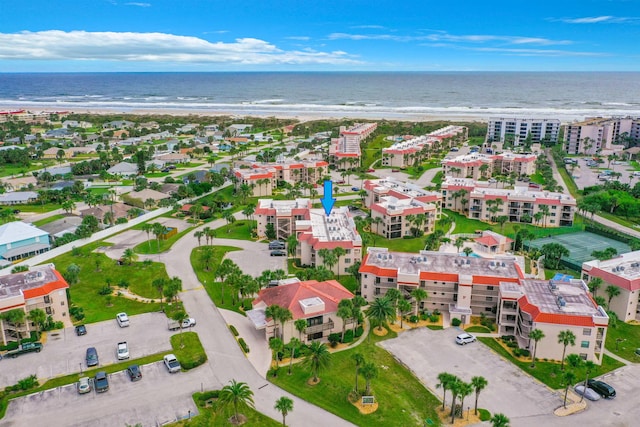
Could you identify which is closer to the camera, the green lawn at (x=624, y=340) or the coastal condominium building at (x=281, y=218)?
the green lawn at (x=624, y=340)

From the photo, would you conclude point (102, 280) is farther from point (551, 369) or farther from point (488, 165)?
point (488, 165)

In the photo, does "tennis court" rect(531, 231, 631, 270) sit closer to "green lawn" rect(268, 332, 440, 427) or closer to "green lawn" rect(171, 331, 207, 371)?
"green lawn" rect(268, 332, 440, 427)

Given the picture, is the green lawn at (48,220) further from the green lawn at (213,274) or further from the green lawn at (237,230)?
the green lawn at (213,274)

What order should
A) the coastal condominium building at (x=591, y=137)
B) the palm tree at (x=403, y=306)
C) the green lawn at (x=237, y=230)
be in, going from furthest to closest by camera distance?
the coastal condominium building at (x=591, y=137) < the green lawn at (x=237, y=230) < the palm tree at (x=403, y=306)

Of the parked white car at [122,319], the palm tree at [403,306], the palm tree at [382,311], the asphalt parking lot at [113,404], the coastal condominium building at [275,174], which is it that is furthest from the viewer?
the coastal condominium building at [275,174]

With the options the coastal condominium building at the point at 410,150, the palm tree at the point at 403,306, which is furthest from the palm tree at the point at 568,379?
the coastal condominium building at the point at 410,150

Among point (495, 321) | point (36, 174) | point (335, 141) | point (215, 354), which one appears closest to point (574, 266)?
point (495, 321)

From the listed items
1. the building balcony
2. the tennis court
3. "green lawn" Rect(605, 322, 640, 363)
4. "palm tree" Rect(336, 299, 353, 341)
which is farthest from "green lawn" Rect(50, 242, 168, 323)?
the tennis court

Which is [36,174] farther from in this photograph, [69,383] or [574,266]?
[574,266]
